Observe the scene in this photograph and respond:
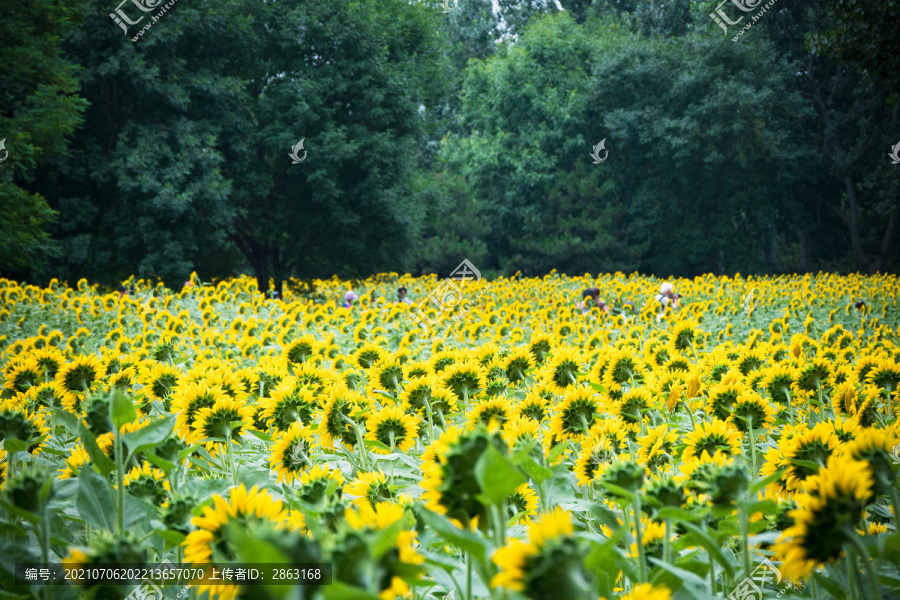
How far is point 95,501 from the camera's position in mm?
1144

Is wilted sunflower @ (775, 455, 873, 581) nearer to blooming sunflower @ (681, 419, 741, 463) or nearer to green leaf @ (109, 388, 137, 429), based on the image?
blooming sunflower @ (681, 419, 741, 463)

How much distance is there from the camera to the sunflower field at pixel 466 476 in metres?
0.78

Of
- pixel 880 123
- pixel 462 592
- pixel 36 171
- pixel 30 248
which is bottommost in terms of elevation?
pixel 462 592

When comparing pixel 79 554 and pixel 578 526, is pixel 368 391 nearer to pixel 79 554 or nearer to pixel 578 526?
pixel 578 526

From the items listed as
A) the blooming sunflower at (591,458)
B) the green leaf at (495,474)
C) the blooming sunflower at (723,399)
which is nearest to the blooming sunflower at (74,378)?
the blooming sunflower at (591,458)

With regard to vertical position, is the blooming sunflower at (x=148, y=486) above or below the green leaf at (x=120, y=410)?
below

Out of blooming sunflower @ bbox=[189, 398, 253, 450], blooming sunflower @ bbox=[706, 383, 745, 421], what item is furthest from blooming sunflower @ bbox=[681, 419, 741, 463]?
blooming sunflower @ bbox=[189, 398, 253, 450]

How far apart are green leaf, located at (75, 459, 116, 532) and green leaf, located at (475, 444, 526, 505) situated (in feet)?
2.48

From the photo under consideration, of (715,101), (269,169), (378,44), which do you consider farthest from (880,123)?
(269,169)

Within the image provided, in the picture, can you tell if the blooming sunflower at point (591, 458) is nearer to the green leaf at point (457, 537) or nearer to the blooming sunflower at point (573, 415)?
Answer: the blooming sunflower at point (573, 415)

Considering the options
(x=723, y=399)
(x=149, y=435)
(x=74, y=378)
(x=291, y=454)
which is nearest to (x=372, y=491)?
(x=291, y=454)

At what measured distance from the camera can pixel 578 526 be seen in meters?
1.71

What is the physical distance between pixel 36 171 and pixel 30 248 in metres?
3.86

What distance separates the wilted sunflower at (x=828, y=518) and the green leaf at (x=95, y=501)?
3.59 ft
